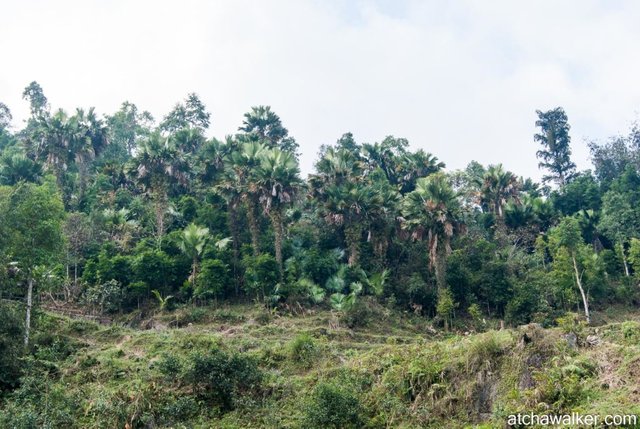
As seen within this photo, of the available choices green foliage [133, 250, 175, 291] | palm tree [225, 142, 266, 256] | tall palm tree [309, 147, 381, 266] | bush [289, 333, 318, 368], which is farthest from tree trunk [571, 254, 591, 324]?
green foliage [133, 250, 175, 291]

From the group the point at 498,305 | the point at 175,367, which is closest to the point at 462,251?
the point at 498,305

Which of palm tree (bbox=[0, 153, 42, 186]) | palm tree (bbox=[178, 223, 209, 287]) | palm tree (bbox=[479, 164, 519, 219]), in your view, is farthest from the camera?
palm tree (bbox=[479, 164, 519, 219])

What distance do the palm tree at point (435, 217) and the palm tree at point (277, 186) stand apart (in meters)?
6.49

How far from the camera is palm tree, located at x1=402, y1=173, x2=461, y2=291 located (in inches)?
1227

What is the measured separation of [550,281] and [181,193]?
78.9ft

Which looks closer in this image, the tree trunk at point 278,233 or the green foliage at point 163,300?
the green foliage at point 163,300

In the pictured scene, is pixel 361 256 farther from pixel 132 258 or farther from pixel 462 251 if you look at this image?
pixel 132 258

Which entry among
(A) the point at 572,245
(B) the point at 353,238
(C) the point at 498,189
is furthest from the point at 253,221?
(A) the point at 572,245

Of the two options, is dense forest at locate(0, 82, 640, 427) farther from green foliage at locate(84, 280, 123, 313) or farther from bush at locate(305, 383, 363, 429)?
bush at locate(305, 383, 363, 429)

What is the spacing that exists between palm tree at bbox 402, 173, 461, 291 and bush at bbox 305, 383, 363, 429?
16567 mm

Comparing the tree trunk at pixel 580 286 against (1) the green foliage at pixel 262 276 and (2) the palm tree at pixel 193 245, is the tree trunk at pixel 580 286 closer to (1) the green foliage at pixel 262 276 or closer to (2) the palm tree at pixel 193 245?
(1) the green foliage at pixel 262 276

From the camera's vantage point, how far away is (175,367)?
17609 millimetres

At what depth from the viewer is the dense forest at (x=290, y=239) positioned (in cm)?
2852

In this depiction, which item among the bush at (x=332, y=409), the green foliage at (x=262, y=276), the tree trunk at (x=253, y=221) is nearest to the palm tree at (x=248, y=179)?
the tree trunk at (x=253, y=221)
